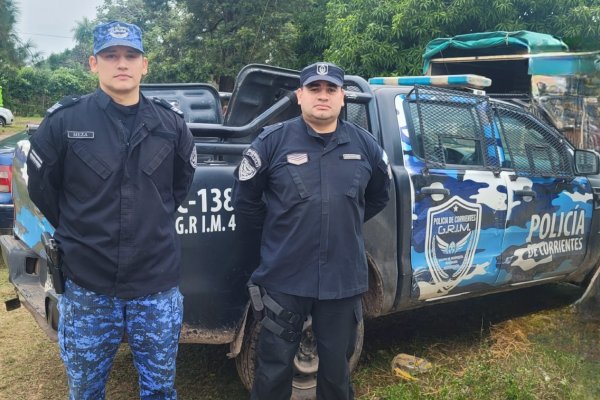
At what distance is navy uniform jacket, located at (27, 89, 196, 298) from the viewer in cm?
206

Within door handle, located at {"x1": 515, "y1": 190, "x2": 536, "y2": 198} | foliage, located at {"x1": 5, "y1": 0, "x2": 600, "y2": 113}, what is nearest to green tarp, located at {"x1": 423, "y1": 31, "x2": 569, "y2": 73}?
foliage, located at {"x1": 5, "y1": 0, "x2": 600, "y2": 113}

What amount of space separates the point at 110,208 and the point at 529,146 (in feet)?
9.66

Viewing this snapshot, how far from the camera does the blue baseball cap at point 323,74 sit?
2486 mm

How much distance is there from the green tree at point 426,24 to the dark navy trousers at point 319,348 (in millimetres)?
7600

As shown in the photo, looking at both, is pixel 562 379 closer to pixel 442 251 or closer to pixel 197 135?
pixel 442 251

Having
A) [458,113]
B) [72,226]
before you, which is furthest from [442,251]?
[72,226]

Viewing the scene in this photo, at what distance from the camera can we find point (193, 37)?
1673 cm

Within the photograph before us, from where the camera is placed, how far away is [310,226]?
2480mm

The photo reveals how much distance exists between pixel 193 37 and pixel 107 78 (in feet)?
50.5

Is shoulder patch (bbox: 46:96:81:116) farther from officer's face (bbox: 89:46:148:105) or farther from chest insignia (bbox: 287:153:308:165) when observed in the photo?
chest insignia (bbox: 287:153:308:165)

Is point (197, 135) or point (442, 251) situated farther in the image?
point (442, 251)

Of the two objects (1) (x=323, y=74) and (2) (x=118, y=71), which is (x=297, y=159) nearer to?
(1) (x=323, y=74)

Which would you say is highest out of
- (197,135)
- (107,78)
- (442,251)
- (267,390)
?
(107,78)

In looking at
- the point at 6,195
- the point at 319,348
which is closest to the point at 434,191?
the point at 319,348
